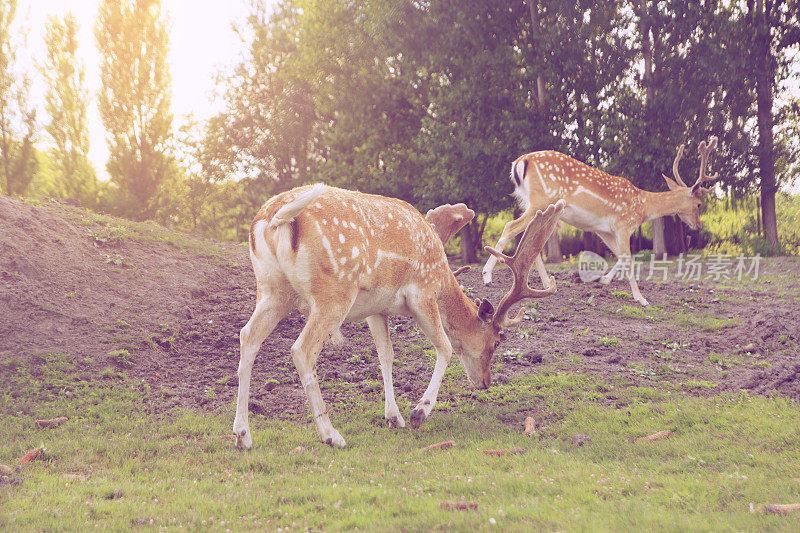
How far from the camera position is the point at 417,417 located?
5.62m

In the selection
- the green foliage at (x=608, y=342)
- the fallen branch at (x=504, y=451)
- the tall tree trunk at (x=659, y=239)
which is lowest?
the fallen branch at (x=504, y=451)

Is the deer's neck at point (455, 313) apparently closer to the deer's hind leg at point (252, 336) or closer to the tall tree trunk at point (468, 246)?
the deer's hind leg at point (252, 336)

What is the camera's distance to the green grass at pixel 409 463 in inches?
140

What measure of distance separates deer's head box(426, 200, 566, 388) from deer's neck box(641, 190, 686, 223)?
6416 millimetres

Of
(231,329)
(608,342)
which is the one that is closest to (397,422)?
(231,329)

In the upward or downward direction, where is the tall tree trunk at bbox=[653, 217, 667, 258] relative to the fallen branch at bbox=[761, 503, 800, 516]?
upward

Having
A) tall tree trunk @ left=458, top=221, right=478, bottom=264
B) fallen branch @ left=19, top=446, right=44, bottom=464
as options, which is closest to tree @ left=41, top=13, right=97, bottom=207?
tall tree trunk @ left=458, top=221, right=478, bottom=264

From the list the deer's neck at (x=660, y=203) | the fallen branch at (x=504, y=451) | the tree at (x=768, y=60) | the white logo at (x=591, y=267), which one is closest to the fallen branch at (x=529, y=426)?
the fallen branch at (x=504, y=451)

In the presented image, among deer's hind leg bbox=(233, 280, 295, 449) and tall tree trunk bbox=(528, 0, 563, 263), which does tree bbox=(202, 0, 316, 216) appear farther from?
deer's hind leg bbox=(233, 280, 295, 449)

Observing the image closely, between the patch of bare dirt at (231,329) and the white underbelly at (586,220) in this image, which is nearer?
the patch of bare dirt at (231,329)

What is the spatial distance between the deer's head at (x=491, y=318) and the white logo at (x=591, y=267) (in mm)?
5994

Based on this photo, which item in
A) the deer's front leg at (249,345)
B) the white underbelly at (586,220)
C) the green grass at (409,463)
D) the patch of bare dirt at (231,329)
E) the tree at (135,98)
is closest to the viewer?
the green grass at (409,463)

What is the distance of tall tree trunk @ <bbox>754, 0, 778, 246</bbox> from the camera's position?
55.4 ft

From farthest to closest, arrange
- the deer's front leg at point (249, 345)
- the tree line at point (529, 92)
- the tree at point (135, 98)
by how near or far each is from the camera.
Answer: the tree at point (135, 98)
the tree line at point (529, 92)
the deer's front leg at point (249, 345)
